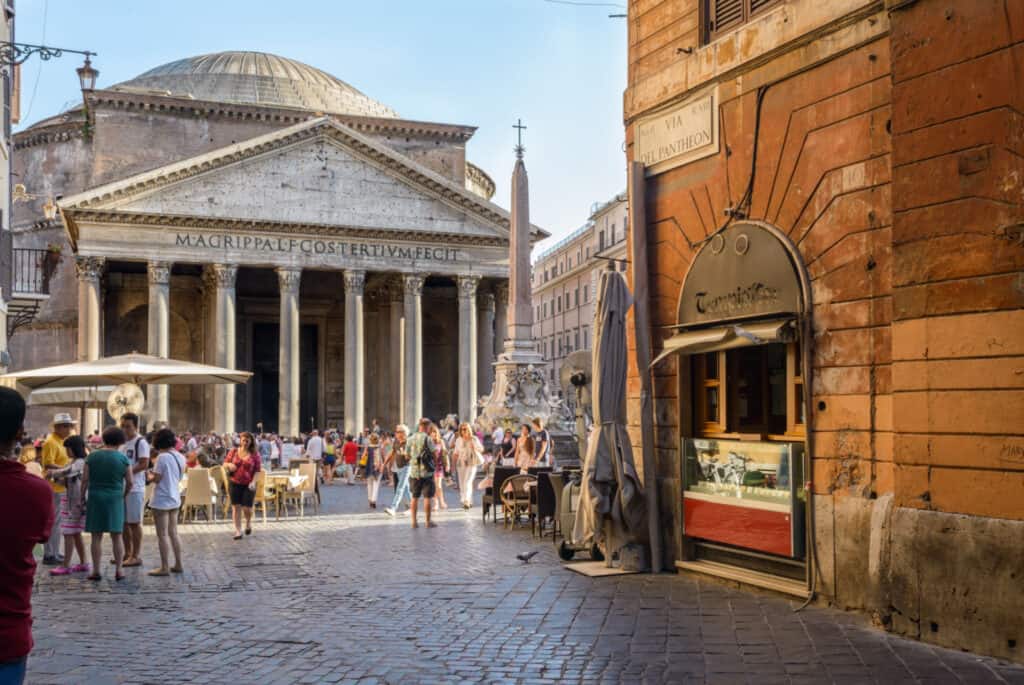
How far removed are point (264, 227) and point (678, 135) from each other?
25.7 meters

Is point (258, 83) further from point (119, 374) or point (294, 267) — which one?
point (119, 374)

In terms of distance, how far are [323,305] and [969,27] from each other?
35.1 m

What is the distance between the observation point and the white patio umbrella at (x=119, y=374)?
42.2 ft

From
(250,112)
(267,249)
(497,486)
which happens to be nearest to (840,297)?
(497,486)

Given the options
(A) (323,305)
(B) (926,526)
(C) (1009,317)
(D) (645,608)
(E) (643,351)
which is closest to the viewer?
(C) (1009,317)

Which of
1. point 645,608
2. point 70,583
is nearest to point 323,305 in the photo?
point 70,583

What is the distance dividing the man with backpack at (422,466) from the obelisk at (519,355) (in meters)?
6.62

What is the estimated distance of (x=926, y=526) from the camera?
5828mm

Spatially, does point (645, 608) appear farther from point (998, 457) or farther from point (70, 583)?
point (70, 583)

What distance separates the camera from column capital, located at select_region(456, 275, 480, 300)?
34531mm

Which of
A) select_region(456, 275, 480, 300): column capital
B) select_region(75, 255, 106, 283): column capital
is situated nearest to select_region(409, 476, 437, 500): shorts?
select_region(75, 255, 106, 283): column capital

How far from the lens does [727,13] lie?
26.6 ft

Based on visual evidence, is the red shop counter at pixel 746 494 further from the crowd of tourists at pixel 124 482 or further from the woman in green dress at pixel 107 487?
the woman in green dress at pixel 107 487

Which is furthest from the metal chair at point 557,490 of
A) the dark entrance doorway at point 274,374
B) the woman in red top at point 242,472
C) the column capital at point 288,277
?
the dark entrance doorway at point 274,374
